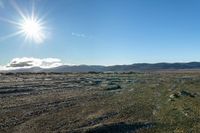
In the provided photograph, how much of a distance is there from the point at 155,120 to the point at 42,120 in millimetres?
10786

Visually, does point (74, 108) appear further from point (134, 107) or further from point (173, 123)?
point (173, 123)

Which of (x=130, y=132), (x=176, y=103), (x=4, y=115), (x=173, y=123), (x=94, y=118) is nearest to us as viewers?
(x=130, y=132)

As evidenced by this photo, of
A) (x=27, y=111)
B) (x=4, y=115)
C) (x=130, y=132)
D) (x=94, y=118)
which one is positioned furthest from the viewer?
(x=27, y=111)

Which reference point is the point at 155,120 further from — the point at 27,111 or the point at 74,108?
the point at 27,111

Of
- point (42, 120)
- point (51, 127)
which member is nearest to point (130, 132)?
point (51, 127)

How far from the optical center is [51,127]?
3102 cm

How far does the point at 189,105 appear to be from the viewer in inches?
1656

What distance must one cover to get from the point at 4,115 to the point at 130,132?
16.5 m

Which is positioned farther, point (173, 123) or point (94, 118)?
point (94, 118)

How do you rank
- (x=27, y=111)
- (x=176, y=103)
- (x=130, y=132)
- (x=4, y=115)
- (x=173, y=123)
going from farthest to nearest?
(x=176, y=103), (x=27, y=111), (x=4, y=115), (x=173, y=123), (x=130, y=132)

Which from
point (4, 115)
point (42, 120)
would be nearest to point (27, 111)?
point (4, 115)

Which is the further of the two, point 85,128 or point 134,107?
point 134,107

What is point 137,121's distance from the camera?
32.5 metres

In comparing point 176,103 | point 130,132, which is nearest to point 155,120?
point 130,132
